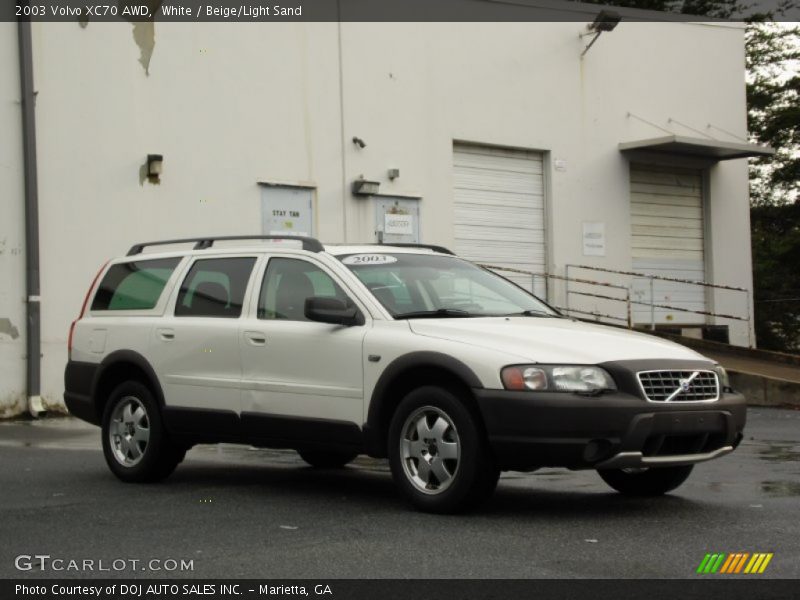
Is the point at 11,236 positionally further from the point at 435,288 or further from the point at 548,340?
the point at 548,340

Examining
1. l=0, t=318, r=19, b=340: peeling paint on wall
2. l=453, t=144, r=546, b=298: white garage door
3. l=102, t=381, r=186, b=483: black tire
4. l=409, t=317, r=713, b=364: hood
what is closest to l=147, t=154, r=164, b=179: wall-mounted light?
l=0, t=318, r=19, b=340: peeling paint on wall

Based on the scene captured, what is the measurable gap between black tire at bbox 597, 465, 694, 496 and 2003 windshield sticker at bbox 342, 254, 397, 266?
203 cm

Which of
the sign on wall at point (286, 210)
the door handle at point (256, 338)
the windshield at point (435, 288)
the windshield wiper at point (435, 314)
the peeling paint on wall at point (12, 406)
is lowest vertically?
the peeling paint on wall at point (12, 406)

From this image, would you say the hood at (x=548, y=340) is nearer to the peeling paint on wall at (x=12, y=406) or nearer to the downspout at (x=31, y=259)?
the downspout at (x=31, y=259)

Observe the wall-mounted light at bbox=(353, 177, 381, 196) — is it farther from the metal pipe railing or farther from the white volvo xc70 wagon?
the white volvo xc70 wagon

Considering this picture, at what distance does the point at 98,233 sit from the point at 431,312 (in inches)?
390

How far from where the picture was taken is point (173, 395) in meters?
9.11

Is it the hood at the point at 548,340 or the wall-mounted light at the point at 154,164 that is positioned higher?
the wall-mounted light at the point at 154,164

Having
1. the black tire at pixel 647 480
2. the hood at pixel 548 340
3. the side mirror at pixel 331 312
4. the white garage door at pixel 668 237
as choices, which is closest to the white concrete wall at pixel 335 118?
the white garage door at pixel 668 237

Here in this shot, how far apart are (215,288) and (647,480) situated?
131 inches

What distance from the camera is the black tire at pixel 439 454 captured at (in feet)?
23.7

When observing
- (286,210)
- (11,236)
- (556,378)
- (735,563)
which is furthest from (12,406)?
(735,563)

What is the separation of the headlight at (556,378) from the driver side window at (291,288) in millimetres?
1600

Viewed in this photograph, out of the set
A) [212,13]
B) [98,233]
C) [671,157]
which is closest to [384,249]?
[98,233]
